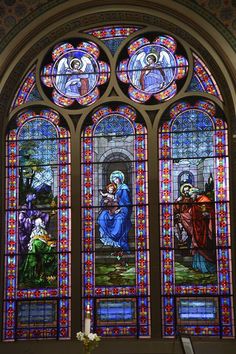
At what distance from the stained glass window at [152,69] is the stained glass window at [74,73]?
16.1 inches

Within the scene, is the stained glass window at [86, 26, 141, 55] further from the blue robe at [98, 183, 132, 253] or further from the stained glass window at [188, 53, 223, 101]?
the blue robe at [98, 183, 132, 253]

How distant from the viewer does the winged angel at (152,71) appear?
14.5 m

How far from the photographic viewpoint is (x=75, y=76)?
14750 millimetres

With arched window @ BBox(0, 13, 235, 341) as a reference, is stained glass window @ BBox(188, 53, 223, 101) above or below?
above

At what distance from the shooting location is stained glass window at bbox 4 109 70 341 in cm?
1376

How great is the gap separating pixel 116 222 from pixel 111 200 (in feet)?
1.21

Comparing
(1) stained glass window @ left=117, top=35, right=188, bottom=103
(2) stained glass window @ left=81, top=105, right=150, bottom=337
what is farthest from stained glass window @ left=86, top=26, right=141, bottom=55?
(2) stained glass window @ left=81, top=105, right=150, bottom=337

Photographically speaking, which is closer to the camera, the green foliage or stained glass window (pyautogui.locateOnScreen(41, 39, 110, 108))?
the green foliage

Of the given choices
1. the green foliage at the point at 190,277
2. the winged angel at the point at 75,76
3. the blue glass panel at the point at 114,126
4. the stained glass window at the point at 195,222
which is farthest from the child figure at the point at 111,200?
the winged angel at the point at 75,76

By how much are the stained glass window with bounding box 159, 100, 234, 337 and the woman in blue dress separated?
0.56 m

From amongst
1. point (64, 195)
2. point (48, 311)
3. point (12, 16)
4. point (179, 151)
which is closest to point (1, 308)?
point (48, 311)

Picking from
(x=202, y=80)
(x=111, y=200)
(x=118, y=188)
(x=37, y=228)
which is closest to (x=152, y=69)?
(x=202, y=80)

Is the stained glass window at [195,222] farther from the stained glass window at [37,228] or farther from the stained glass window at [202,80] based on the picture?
the stained glass window at [37,228]

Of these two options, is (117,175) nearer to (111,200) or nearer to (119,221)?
(111,200)
